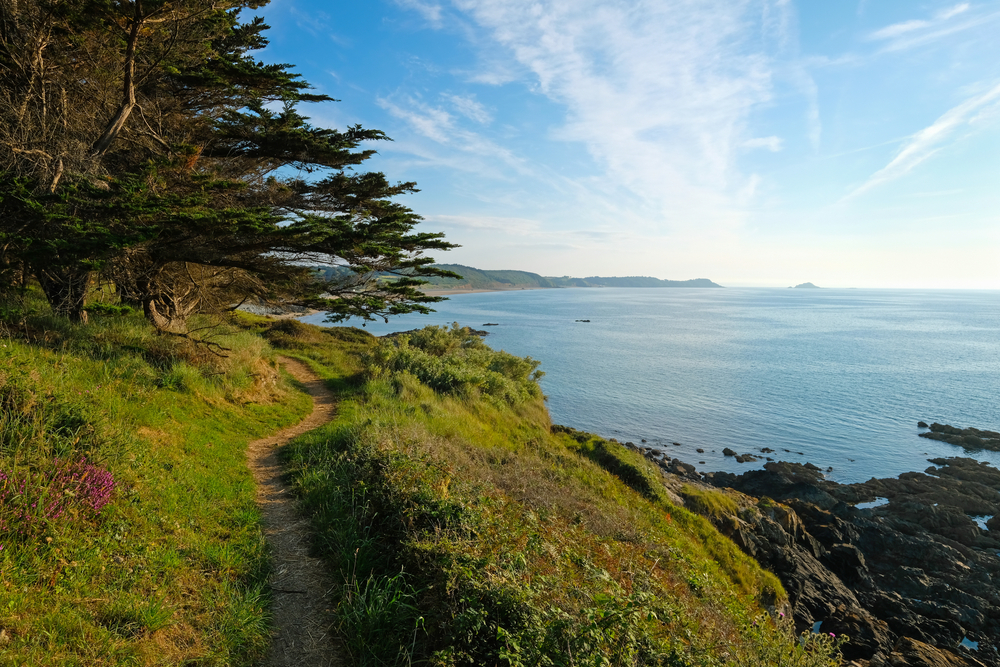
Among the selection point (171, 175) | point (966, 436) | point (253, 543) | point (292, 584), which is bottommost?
point (966, 436)

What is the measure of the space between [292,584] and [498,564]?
254cm

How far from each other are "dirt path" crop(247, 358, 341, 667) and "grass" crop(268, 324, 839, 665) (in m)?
0.24

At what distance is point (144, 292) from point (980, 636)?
85.6 ft

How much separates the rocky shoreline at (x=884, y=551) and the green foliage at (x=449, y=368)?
28.0ft

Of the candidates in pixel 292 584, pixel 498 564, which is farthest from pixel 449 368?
pixel 498 564

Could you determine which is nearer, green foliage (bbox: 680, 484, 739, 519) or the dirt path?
the dirt path

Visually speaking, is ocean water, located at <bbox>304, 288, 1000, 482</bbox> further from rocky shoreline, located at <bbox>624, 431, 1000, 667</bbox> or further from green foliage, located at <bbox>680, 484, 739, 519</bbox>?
green foliage, located at <bbox>680, 484, 739, 519</bbox>

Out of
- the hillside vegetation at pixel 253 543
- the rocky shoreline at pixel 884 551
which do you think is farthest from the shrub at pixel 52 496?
the rocky shoreline at pixel 884 551

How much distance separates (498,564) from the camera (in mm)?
5125

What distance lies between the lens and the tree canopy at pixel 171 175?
867cm

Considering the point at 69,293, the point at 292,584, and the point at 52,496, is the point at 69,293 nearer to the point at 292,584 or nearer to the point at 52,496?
the point at 52,496

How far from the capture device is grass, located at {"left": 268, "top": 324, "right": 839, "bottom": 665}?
4402 mm

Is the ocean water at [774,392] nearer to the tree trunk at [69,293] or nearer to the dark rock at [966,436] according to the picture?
the dark rock at [966,436]

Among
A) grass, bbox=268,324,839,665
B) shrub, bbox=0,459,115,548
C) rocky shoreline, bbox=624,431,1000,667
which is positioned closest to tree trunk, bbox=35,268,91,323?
grass, bbox=268,324,839,665
